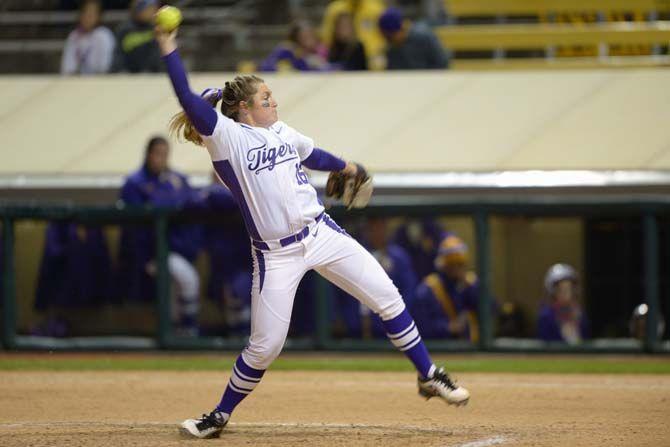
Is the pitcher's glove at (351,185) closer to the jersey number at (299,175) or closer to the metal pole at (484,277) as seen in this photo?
the jersey number at (299,175)

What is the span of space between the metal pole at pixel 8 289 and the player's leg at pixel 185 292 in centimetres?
134

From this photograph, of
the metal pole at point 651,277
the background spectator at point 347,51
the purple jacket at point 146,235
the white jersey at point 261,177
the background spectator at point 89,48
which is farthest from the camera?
the background spectator at point 89,48

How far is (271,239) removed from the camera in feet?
18.5

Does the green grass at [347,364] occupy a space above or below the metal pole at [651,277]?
below

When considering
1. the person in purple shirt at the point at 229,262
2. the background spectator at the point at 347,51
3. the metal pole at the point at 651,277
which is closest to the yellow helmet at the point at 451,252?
the metal pole at the point at 651,277

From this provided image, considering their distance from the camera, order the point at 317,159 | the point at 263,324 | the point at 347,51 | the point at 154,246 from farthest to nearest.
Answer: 1. the point at 347,51
2. the point at 154,246
3. the point at 317,159
4. the point at 263,324

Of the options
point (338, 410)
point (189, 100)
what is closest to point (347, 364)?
point (338, 410)

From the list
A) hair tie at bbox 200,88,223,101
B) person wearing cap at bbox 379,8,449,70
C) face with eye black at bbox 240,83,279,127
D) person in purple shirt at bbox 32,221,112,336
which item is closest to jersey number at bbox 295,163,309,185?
face with eye black at bbox 240,83,279,127

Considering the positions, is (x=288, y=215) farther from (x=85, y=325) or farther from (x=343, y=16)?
(x=343, y=16)

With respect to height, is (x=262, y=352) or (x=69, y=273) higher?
(x=262, y=352)

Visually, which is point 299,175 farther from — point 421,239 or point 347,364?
point 421,239

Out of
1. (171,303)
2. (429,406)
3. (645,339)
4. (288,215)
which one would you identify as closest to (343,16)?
(171,303)

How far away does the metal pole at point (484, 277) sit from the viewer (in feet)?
31.6

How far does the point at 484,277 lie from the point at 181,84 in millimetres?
4788
